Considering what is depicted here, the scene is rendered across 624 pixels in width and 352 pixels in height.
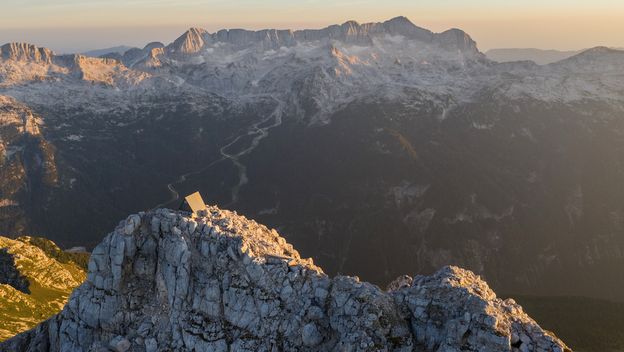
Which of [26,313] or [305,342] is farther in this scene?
[26,313]

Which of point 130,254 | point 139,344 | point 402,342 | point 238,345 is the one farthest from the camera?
point 130,254

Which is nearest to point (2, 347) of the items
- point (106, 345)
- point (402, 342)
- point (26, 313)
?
point (106, 345)

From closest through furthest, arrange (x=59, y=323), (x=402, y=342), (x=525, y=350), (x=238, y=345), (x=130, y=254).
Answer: (x=525, y=350)
(x=402, y=342)
(x=238, y=345)
(x=130, y=254)
(x=59, y=323)

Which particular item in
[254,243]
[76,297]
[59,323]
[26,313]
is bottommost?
[26,313]

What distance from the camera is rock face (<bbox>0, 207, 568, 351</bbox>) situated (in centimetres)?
5666

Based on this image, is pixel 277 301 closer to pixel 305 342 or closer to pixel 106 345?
pixel 305 342

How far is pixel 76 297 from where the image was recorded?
241 feet

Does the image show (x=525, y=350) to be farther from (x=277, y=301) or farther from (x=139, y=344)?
(x=139, y=344)

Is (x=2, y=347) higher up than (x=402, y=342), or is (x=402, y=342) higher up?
(x=402, y=342)

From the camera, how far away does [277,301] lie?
206 ft

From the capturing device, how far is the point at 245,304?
64.1 metres

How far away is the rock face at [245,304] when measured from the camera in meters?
56.7

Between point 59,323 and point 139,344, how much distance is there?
19519 millimetres

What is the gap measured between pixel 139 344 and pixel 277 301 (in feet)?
67.5
